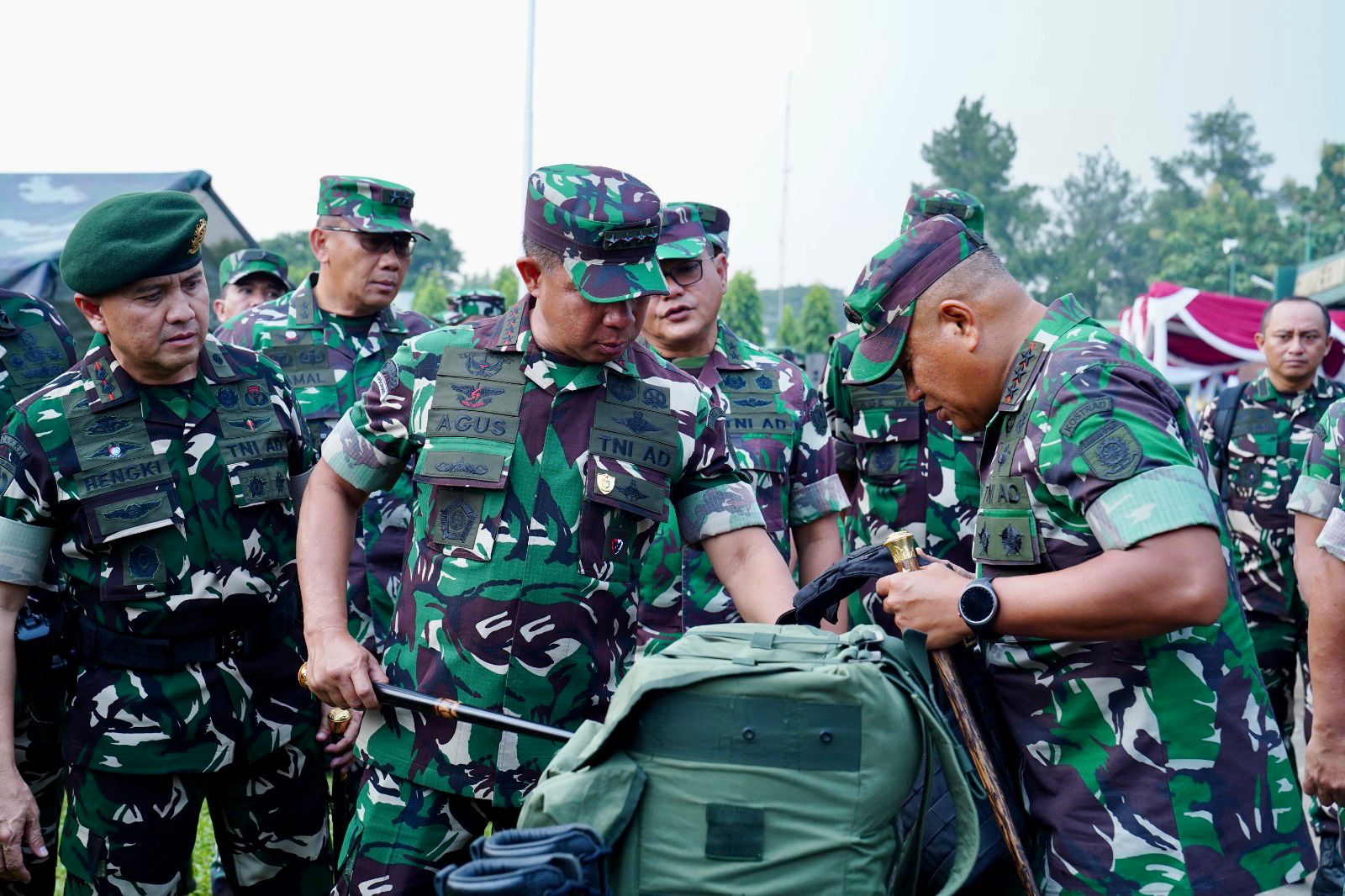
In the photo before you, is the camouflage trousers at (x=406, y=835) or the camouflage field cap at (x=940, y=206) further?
the camouflage field cap at (x=940, y=206)

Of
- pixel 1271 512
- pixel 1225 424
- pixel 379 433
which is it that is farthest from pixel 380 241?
pixel 1271 512

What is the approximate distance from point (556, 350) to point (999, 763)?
1.35m

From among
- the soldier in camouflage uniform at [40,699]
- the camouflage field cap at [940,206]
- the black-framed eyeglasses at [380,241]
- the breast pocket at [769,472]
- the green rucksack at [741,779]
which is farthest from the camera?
the black-framed eyeglasses at [380,241]

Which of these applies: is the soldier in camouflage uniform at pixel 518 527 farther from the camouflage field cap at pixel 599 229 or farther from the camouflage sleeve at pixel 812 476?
the camouflage sleeve at pixel 812 476

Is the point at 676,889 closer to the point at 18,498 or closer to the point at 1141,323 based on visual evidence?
the point at 18,498

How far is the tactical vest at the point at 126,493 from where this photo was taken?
324 centimetres

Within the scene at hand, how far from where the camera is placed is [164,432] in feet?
11.2

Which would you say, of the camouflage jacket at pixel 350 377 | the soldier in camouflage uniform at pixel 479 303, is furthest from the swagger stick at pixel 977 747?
the soldier in camouflage uniform at pixel 479 303

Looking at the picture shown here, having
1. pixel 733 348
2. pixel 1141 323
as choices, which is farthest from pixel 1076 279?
pixel 733 348

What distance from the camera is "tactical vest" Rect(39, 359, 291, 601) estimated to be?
3.24 meters

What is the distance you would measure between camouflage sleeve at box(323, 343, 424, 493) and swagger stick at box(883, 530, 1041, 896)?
121 cm

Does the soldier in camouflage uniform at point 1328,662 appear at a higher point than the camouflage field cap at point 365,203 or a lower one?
lower

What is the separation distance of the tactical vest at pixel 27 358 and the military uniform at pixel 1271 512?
A: 520 cm

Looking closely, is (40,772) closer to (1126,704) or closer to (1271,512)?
(1126,704)
